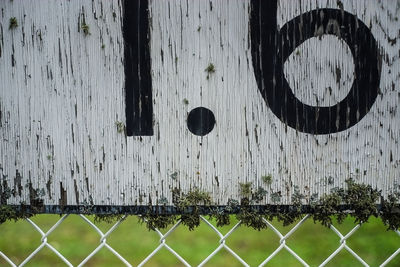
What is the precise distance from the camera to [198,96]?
1.32 metres

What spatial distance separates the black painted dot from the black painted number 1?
107 millimetres

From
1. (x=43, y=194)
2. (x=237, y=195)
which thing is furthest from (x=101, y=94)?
(x=237, y=195)

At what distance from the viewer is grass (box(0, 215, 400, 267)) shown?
2.68 m

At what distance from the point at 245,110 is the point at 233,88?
0.21 feet

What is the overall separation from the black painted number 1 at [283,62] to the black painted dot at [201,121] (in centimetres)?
11

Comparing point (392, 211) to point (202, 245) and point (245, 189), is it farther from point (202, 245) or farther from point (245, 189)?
point (202, 245)

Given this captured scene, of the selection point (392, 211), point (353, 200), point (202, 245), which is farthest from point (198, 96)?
point (202, 245)

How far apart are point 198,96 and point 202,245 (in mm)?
1732

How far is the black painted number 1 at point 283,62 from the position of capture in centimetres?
129

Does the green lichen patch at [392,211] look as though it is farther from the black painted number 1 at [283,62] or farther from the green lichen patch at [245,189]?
the green lichen patch at [245,189]

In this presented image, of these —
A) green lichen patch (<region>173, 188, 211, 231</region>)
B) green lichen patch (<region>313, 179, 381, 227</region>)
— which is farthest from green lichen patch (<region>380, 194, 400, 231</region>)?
Result: green lichen patch (<region>173, 188, 211, 231</region>)

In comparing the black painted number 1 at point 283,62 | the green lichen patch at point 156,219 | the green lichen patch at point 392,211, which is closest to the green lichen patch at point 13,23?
the black painted number 1 at point 283,62

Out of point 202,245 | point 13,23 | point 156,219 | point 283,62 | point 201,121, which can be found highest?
point 13,23

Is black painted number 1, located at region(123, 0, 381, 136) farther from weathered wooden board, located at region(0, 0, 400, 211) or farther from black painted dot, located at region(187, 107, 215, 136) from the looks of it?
black painted dot, located at region(187, 107, 215, 136)
